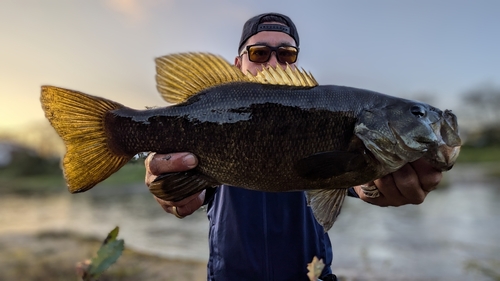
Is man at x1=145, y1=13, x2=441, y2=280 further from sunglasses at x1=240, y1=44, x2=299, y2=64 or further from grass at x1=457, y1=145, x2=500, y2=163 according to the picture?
grass at x1=457, y1=145, x2=500, y2=163

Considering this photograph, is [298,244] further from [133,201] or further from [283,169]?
[133,201]

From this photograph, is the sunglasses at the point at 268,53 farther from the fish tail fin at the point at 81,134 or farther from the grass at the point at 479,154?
the grass at the point at 479,154

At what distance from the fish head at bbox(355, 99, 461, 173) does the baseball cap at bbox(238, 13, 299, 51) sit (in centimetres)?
226

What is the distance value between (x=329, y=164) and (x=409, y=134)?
1.59 feet

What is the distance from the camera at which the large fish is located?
78.2 inches

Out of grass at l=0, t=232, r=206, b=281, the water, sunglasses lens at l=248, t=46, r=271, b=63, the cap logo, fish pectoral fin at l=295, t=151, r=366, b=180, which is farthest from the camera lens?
the water

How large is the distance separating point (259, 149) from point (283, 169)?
180mm

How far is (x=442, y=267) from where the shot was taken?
7.51m

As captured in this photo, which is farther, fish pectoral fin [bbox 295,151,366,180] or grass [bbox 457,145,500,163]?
grass [bbox 457,145,500,163]

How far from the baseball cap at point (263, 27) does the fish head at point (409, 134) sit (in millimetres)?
2263

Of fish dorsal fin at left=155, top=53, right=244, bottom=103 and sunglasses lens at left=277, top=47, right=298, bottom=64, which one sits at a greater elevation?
sunglasses lens at left=277, top=47, right=298, bottom=64

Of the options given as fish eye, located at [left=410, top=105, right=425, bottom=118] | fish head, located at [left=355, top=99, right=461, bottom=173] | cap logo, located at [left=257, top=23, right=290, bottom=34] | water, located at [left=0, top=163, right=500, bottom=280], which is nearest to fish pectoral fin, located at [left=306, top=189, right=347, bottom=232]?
fish head, located at [left=355, top=99, right=461, bottom=173]

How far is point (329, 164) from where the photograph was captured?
1954 mm

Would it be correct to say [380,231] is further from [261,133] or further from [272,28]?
[261,133]
